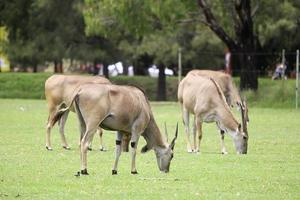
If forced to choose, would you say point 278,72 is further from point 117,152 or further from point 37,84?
point 117,152

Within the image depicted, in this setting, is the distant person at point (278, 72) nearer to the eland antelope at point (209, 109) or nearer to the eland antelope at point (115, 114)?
the eland antelope at point (209, 109)

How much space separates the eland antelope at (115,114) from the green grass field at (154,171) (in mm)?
390

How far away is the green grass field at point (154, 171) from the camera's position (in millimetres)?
13203

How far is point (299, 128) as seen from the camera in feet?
91.7

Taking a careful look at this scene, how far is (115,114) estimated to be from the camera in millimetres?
15352

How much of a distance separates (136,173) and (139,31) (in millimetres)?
26476

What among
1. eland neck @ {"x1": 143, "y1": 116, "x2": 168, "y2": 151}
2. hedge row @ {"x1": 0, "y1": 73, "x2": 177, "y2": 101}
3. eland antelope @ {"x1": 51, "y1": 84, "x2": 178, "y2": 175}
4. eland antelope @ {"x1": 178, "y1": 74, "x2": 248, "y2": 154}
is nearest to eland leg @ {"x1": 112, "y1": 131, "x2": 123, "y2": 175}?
eland antelope @ {"x1": 51, "y1": 84, "x2": 178, "y2": 175}

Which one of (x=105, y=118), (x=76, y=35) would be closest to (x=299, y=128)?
(x=105, y=118)

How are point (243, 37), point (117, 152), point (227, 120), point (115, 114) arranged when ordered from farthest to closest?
point (243, 37) → point (227, 120) → point (117, 152) → point (115, 114)

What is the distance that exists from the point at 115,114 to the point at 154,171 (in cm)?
151

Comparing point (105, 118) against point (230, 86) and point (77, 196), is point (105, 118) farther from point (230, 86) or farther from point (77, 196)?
point (230, 86)

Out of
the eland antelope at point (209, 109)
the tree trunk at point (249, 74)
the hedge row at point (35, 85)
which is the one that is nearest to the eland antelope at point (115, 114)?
the eland antelope at point (209, 109)

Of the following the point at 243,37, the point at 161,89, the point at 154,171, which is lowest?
the point at 161,89

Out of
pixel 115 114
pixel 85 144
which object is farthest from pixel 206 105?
pixel 85 144
